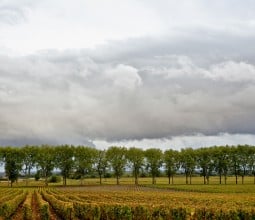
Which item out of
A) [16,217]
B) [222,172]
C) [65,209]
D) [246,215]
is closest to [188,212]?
[246,215]

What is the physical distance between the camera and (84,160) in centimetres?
16212

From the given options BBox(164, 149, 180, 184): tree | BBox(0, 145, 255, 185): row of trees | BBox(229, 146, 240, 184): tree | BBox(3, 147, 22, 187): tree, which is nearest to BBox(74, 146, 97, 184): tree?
BBox(0, 145, 255, 185): row of trees

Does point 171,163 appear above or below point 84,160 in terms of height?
below

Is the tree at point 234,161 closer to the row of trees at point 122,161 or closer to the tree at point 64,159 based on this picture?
the row of trees at point 122,161

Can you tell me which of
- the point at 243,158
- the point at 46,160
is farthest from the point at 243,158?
the point at 46,160

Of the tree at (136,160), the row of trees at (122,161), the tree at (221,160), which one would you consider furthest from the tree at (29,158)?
the tree at (221,160)

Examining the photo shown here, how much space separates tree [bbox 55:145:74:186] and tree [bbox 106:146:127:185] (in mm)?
15335

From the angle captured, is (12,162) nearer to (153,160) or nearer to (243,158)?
(153,160)

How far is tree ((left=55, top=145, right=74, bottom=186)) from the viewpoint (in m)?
159

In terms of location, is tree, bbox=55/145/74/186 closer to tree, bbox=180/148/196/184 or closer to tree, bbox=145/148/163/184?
tree, bbox=145/148/163/184

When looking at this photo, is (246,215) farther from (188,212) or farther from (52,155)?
(52,155)

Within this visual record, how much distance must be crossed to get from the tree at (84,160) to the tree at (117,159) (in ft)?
22.4

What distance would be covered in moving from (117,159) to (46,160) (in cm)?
2772

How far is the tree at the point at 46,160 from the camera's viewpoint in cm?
16100
